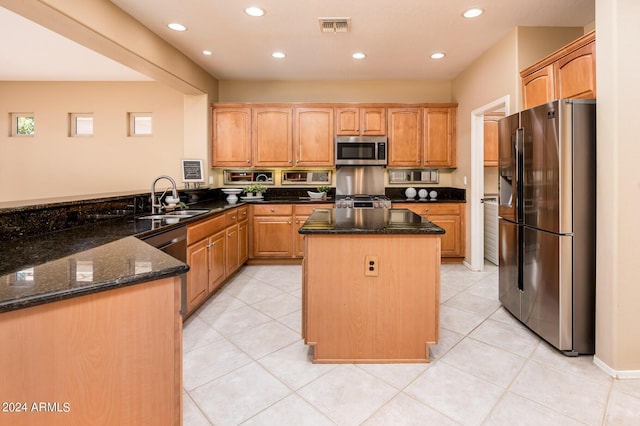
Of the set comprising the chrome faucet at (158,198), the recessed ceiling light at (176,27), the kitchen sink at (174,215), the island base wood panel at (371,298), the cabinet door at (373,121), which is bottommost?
the island base wood panel at (371,298)

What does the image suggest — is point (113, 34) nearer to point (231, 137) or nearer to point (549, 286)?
point (231, 137)

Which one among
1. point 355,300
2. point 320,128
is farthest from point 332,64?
point 355,300

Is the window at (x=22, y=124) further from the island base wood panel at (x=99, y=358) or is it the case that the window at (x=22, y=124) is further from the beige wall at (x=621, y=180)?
the beige wall at (x=621, y=180)

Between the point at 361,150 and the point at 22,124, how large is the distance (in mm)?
5394

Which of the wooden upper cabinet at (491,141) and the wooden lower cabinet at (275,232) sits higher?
the wooden upper cabinet at (491,141)

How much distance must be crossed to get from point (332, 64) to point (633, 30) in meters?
3.07

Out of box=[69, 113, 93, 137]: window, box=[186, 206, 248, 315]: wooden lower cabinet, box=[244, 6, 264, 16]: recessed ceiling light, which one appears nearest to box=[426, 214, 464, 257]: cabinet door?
box=[186, 206, 248, 315]: wooden lower cabinet

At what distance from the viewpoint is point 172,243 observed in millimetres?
2473

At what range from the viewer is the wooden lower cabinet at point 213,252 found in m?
2.86

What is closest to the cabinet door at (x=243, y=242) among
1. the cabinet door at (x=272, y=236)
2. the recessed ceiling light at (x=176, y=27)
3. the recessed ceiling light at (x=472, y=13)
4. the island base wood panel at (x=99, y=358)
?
the cabinet door at (x=272, y=236)

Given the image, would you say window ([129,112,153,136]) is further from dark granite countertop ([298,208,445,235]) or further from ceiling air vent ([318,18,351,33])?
dark granite countertop ([298,208,445,235])

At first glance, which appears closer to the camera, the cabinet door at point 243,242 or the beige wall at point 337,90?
the cabinet door at point 243,242

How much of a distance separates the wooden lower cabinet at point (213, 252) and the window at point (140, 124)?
90.8 inches

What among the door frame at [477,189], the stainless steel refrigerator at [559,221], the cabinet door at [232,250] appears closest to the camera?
the stainless steel refrigerator at [559,221]
